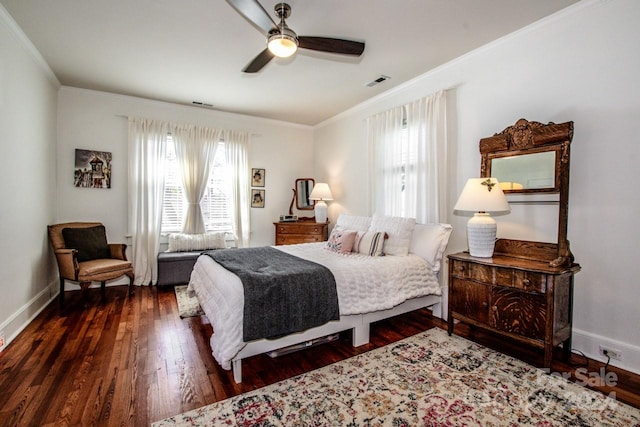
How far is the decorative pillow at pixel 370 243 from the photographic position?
3203mm

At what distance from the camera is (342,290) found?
2.48 m

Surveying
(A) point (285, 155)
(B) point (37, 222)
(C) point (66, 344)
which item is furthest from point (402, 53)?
(B) point (37, 222)

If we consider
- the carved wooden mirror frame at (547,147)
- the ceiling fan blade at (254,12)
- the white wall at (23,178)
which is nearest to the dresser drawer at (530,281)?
the carved wooden mirror frame at (547,147)

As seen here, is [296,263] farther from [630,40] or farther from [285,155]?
[285,155]

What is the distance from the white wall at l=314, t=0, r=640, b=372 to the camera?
2.16 meters

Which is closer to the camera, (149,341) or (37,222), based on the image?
(149,341)

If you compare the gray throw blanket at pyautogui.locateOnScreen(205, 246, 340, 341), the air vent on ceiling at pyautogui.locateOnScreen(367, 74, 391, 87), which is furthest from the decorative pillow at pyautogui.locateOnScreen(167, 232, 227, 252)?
the air vent on ceiling at pyautogui.locateOnScreen(367, 74, 391, 87)

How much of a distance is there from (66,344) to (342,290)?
242 centimetres

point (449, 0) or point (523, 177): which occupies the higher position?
point (449, 0)

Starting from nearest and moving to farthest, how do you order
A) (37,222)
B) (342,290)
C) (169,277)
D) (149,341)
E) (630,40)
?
(630,40), (342,290), (149,341), (37,222), (169,277)

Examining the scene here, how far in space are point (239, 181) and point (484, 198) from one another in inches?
155

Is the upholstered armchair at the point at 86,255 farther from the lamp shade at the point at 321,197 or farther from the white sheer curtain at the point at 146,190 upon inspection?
the lamp shade at the point at 321,197

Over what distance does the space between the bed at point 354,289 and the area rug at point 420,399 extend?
11.2 inches

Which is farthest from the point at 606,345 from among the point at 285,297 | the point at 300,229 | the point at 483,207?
the point at 300,229
